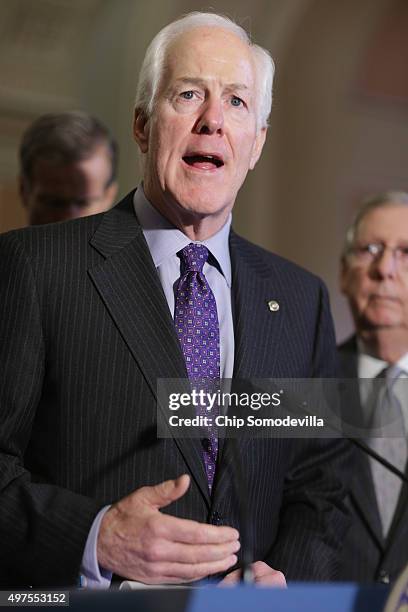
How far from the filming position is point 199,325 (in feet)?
5.04

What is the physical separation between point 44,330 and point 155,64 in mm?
471

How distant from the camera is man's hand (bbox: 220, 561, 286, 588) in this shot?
53.6 inches

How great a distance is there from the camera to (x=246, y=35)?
167 cm

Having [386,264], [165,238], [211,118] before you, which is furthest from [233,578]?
[386,264]

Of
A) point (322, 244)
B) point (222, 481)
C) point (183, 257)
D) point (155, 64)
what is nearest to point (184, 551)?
point (222, 481)

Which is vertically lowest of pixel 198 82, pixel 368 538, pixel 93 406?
pixel 368 538

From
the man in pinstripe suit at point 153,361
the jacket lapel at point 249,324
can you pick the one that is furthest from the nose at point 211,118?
the jacket lapel at point 249,324

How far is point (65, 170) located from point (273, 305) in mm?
875

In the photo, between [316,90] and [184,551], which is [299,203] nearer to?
[316,90]

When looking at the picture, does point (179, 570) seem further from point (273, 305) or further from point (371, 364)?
point (371, 364)

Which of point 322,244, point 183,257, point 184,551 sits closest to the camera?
point 184,551

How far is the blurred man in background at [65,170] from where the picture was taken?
233 cm

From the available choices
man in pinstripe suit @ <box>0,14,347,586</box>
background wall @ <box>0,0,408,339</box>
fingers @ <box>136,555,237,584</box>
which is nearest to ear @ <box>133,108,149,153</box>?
man in pinstripe suit @ <box>0,14,347,586</box>

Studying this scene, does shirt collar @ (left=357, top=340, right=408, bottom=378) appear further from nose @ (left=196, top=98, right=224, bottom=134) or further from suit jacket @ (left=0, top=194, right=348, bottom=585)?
nose @ (left=196, top=98, right=224, bottom=134)
